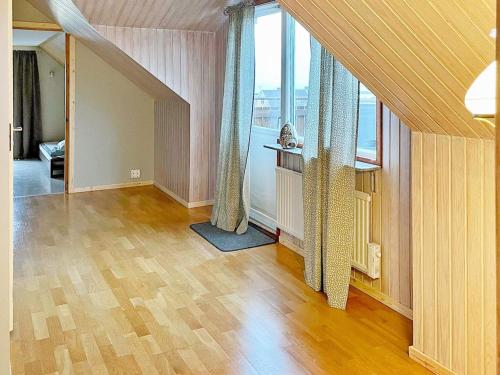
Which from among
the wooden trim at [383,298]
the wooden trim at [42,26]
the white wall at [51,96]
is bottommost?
the wooden trim at [383,298]

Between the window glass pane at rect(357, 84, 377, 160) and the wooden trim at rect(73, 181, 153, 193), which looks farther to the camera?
the wooden trim at rect(73, 181, 153, 193)

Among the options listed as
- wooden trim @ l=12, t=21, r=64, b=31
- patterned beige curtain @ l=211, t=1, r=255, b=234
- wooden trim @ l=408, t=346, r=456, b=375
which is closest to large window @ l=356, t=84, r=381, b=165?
wooden trim @ l=408, t=346, r=456, b=375

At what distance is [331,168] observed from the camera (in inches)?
116

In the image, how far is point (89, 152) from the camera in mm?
6266

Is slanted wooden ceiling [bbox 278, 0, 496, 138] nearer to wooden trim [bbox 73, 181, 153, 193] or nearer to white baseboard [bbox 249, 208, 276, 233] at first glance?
white baseboard [bbox 249, 208, 276, 233]

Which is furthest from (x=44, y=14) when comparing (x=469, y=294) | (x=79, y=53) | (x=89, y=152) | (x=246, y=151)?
(x=469, y=294)

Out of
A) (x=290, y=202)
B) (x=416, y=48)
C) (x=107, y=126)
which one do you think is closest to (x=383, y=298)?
(x=290, y=202)

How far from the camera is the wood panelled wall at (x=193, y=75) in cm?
497

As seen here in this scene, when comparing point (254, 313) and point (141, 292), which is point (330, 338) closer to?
point (254, 313)

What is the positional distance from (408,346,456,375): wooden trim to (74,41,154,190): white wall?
483 centimetres

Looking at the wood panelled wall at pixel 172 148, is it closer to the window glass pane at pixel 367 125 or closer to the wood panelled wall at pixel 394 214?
the window glass pane at pixel 367 125

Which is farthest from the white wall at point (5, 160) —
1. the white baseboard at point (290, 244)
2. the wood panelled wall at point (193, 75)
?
the wood panelled wall at point (193, 75)

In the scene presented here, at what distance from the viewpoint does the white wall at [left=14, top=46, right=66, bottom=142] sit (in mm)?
9352

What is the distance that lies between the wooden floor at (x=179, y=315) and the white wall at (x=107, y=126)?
1.98 m
